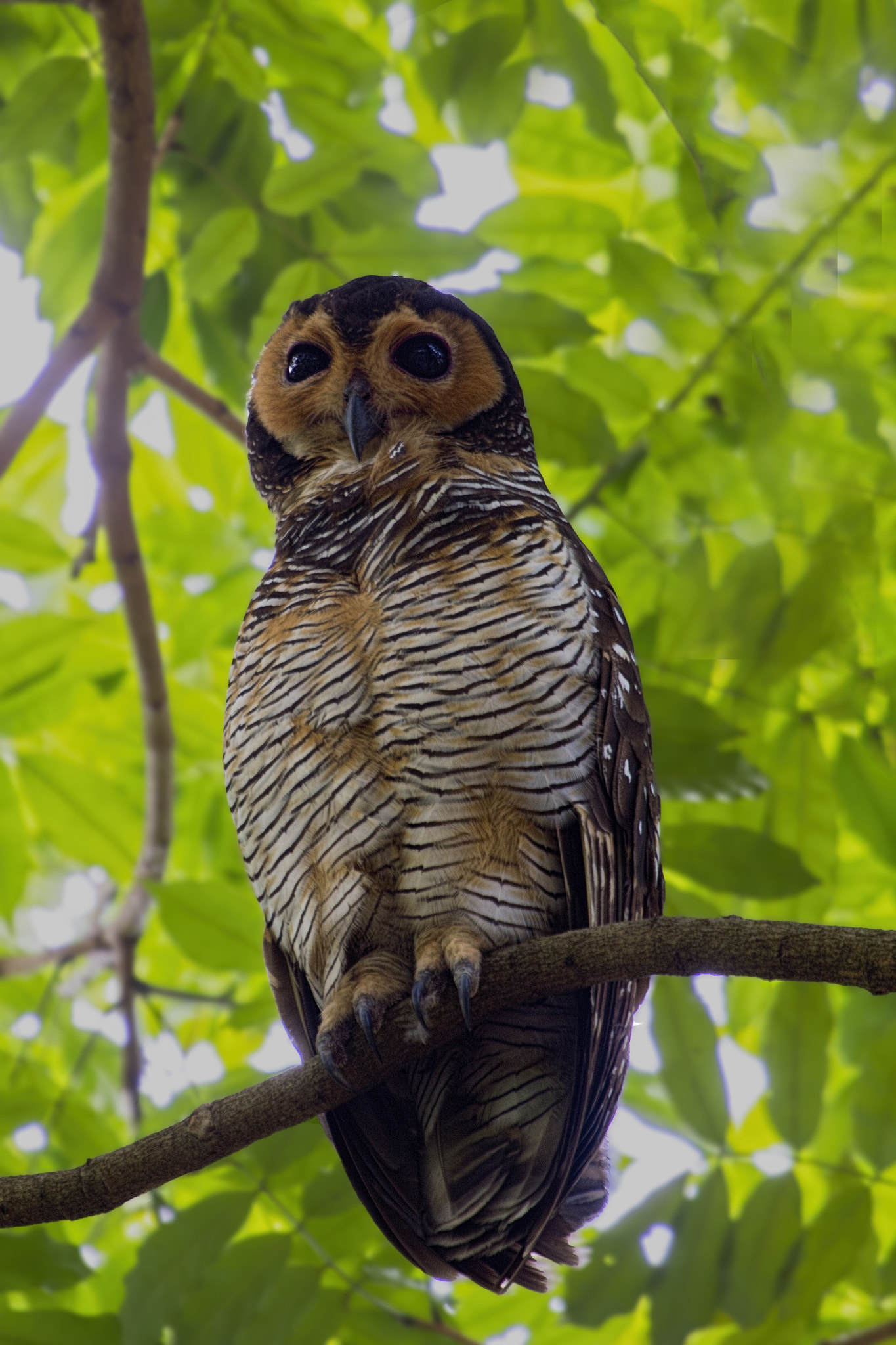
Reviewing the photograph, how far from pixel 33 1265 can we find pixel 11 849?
970 millimetres

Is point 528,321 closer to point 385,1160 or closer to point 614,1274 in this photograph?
point 385,1160

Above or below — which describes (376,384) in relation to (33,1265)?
above

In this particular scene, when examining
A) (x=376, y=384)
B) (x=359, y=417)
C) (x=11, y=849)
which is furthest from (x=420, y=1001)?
(x=11, y=849)

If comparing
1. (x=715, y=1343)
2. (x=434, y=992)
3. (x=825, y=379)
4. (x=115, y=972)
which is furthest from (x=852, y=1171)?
(x=115, y=972)

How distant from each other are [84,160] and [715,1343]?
11.5ft

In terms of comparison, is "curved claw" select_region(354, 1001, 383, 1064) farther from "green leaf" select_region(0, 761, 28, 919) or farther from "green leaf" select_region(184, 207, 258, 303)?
"green leaf" select_region(184, 207, 258, 303)

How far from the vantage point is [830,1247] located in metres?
2.68

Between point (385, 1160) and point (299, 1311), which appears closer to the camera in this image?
point (385, 1160)

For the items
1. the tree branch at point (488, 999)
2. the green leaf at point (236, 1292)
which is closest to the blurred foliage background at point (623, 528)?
the green leaf at point (236, 1292)

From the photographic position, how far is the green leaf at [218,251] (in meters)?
3.18

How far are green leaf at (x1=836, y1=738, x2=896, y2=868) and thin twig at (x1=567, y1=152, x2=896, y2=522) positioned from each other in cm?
100

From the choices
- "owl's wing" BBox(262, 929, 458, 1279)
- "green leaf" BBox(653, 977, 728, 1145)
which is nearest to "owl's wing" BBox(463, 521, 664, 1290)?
"owl's wing" BBox(262, 929, 458, 1279)

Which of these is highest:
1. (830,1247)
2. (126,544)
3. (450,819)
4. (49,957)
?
(126,544)

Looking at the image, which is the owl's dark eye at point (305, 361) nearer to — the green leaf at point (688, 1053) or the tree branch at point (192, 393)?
the tree branch at point (192, 393)
